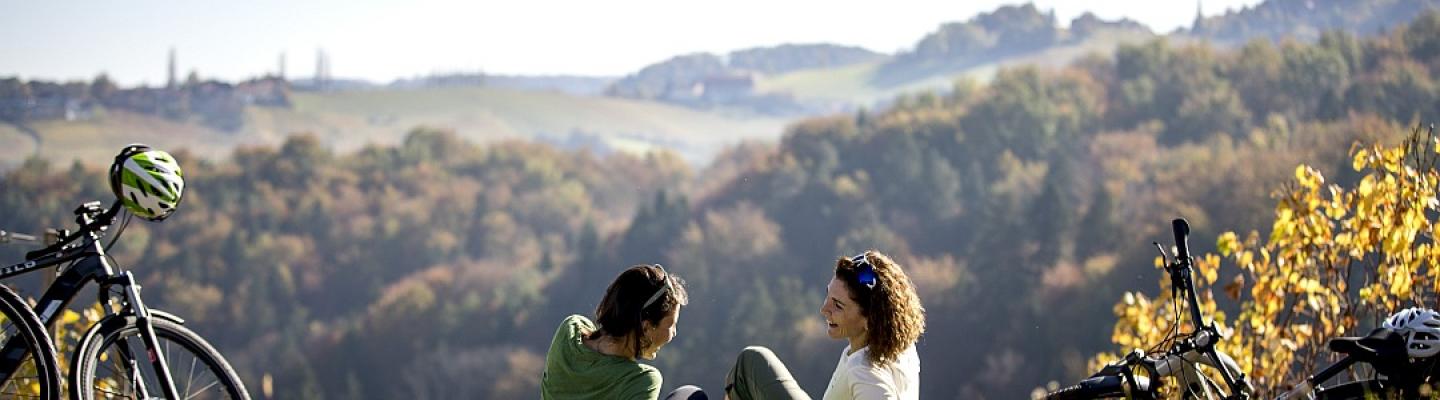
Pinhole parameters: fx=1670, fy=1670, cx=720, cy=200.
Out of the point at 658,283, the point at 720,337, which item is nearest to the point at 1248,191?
the point at 720,337

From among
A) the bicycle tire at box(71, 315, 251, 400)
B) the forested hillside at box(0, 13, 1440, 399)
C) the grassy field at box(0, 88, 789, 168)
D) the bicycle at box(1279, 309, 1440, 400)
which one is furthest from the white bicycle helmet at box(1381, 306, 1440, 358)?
the grassy field at box(0, 88, 789, 168)

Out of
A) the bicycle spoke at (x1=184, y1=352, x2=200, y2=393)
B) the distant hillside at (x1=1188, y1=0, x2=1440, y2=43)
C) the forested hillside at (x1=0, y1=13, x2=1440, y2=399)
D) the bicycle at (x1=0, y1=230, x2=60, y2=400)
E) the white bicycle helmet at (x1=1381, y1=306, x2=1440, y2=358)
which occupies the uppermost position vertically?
the distant hillside at (x1=1188, y1=0, x2=1440, y2=43)

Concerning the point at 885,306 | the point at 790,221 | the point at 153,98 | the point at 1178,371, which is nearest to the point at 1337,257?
the point at 1178,371

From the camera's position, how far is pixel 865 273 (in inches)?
162

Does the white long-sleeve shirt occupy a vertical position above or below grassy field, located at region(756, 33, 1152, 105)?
above

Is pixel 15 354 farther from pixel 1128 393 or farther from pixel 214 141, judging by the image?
pixel 214 141

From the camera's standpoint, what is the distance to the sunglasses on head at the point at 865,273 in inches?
162

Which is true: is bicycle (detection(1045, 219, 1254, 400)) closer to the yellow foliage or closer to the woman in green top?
the woman in green top

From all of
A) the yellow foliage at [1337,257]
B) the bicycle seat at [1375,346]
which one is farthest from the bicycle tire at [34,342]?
the yellow foliage at [1337,257]

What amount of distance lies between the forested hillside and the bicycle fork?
49.3 meters

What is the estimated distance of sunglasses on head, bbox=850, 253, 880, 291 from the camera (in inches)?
162

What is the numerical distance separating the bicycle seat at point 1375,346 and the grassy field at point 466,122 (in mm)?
140003

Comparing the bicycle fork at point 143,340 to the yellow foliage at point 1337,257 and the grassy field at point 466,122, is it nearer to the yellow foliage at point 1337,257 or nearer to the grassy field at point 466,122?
the yellow foliage at point 1337,257

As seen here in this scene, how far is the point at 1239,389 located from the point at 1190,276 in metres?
0.31
